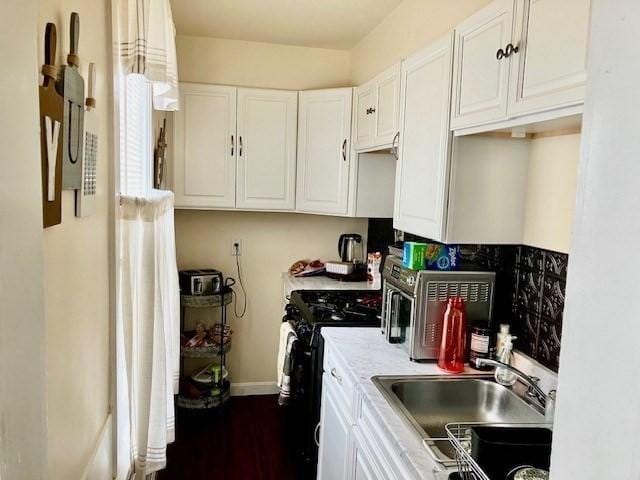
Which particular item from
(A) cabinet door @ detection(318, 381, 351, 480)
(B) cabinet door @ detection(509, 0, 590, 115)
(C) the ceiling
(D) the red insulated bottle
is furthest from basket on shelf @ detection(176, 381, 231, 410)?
(B) cabinet door @ detection(509, 0, 590, 115)

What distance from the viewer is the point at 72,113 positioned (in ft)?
3.42

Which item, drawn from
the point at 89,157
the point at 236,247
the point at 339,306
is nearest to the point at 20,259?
the point at 89,157

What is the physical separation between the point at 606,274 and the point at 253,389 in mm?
3546

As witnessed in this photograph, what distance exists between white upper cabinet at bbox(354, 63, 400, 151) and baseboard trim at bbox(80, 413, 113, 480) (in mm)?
1704

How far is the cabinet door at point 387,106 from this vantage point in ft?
7.63

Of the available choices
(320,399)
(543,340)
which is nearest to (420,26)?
(543,340)

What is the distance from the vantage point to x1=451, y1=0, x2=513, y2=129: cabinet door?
1410 millimetres

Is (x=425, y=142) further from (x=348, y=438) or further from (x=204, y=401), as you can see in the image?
(x=204, y=401)

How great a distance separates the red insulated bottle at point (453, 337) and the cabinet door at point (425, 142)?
0.92 ft

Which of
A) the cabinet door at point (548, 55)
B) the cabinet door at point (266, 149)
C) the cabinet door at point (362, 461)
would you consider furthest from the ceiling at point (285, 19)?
the cabinet door at point (362, 461)

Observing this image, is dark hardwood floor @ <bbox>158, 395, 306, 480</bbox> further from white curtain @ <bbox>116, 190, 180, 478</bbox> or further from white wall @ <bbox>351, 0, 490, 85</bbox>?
white wall @ <bbox>351, 0, 490, 85</bbox>

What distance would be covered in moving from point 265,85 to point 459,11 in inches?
67.4

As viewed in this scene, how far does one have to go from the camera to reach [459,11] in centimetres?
211

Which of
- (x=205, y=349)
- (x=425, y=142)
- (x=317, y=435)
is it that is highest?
(x=425, y=142)
